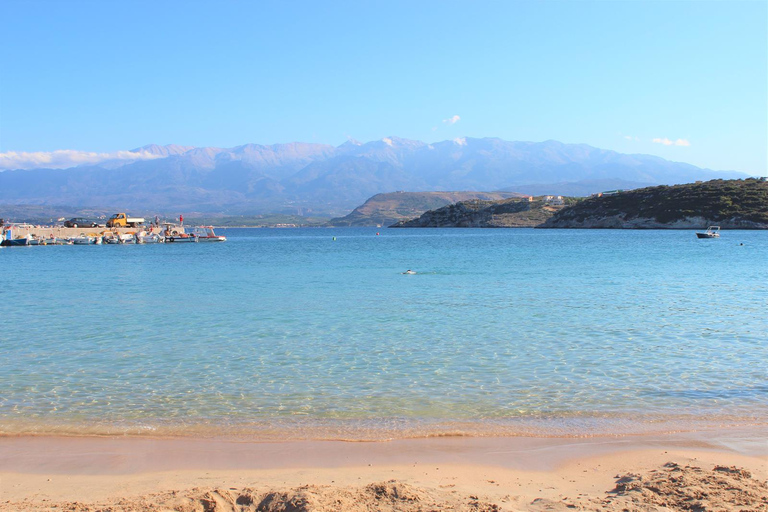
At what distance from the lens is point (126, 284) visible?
31.3 metres

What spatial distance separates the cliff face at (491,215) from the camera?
15981cm

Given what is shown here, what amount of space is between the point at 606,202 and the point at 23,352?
142 m

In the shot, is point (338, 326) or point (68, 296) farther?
point (68, 296)

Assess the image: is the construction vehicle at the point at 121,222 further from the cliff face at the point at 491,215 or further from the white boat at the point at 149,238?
the cliff face at the point at 491,215

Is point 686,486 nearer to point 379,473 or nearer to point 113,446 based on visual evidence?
point 379,473

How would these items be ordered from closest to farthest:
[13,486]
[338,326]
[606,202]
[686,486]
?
[686,486] → [13,486] → [338,326] → [606,202]

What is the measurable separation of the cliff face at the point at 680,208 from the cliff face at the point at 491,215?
505 inches

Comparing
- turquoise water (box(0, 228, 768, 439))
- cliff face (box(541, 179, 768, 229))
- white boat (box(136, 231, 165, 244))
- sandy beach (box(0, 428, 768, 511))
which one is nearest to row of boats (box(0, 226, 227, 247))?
white boat (box(136, 231, 165, 244))

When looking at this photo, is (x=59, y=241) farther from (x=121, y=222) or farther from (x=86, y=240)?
(x=121, y=222)

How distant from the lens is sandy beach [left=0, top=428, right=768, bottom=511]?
586 centimetres

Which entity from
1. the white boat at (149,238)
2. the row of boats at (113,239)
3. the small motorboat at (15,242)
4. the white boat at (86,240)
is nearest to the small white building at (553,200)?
the row of boats at (113,239)

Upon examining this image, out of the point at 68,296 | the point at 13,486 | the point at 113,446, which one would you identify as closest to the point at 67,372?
the point at 113,446

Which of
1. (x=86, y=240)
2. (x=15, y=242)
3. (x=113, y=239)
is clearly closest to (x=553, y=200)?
(x=113, y=239)

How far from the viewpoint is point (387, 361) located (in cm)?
1260
